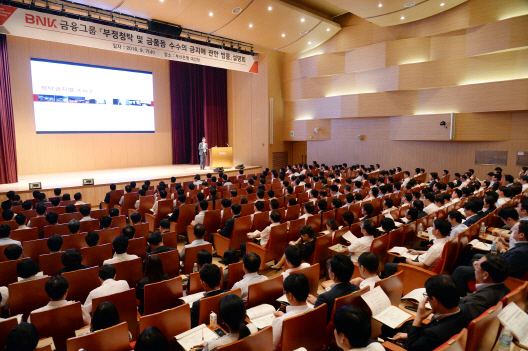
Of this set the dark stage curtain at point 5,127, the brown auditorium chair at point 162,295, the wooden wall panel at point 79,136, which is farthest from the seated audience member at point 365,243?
the wooden wall panel at point 79,136

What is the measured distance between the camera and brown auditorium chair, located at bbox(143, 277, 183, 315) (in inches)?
108

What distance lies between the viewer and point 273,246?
4.63m

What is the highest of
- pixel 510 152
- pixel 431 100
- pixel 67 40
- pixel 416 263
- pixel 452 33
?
pixel 452 33

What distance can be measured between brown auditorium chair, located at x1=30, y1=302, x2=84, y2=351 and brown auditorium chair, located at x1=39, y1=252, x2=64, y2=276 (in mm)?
1480

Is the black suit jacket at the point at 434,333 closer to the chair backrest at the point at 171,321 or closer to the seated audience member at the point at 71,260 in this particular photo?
the chair backrest at the point at 171,321

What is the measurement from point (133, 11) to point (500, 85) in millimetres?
10980

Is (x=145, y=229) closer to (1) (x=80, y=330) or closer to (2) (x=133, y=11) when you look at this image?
(1) (x=80, y=330)

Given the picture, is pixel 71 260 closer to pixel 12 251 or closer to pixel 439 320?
pixel 12 251

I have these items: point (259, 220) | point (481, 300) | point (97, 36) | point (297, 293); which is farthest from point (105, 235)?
point (97, 36)

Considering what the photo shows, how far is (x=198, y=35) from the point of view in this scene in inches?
440

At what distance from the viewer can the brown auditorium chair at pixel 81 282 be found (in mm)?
3129

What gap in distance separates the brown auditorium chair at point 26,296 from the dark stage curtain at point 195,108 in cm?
1268

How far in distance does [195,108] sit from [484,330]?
14.9 metres

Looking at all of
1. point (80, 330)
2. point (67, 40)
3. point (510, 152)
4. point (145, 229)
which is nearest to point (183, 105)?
point (67, 40)
